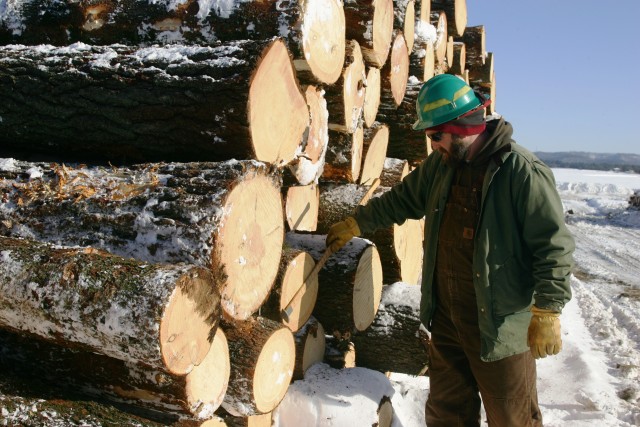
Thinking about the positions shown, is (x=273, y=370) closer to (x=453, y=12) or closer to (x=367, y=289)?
(x=367, y=289)

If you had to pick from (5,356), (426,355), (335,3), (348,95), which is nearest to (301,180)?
(348,95)

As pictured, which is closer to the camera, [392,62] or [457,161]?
[457,161]

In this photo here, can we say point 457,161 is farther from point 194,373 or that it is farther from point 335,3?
point 194,373

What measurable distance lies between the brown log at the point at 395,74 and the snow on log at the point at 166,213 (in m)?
2.43

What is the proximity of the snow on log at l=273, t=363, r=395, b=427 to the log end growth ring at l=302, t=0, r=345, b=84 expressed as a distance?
1680mm

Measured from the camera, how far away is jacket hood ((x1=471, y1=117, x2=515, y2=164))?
2426mm

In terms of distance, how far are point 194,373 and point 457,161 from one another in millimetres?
1567

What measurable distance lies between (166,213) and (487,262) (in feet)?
4.68

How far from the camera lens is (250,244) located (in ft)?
7.09

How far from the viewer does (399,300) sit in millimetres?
3447

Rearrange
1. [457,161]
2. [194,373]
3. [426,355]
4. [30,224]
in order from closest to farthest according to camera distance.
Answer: [194,373] → [30,224] → [457,161] → [426,355]

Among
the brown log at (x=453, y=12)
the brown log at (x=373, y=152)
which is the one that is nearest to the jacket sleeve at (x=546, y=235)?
the brown log at (x=373, y=152)

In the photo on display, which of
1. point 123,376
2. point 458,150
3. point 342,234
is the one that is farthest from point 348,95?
point 123,376

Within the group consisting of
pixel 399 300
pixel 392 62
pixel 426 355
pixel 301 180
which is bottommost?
pixel 426 355
